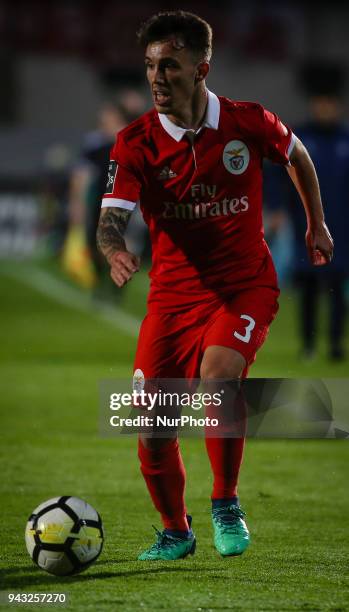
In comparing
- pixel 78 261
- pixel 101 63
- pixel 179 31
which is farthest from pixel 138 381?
pixel 101 63

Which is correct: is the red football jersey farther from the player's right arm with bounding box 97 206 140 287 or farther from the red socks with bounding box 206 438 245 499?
the red socks with bounding box 206 438 245 499

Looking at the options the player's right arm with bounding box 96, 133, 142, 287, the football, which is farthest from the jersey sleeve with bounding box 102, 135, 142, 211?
the football

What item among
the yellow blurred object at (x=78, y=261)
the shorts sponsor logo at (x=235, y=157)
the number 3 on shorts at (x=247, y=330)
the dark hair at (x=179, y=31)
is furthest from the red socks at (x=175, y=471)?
the yellow blurred object at (x=78, y=261)

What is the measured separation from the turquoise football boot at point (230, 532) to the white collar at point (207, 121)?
1.43m

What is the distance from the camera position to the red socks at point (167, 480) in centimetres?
509

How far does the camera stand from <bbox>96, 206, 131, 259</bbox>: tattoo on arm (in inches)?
193

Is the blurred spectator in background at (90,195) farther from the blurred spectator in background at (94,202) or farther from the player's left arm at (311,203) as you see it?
the player's left arm at (311,203)

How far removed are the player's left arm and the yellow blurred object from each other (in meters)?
13.4

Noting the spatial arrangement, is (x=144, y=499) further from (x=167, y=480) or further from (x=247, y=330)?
(x=247, y=330)

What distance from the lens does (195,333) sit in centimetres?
513

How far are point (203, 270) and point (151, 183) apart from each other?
15.7 inches

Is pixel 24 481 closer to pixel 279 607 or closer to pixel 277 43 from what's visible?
pixel 279 607

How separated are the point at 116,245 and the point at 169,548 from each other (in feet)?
3.86

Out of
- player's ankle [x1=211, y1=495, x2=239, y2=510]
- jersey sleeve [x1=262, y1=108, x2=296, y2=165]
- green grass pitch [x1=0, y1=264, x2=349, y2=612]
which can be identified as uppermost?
jersey sleeve [x1=262, y1=108, x2=296, y2=165]
